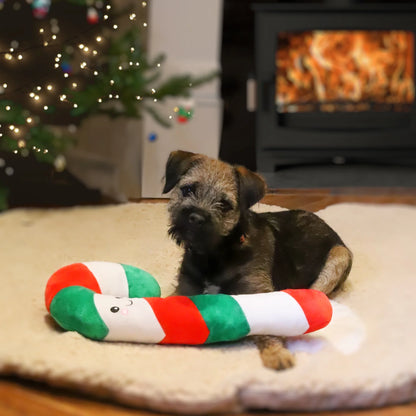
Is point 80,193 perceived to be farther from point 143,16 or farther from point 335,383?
point 335,383

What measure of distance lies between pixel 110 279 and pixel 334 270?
2.32 feet

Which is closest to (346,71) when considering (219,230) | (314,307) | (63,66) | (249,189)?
(63,66)

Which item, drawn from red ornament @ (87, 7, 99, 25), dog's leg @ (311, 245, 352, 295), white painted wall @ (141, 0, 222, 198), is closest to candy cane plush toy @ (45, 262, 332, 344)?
dog's leg @ (311, 245, 352, 295)

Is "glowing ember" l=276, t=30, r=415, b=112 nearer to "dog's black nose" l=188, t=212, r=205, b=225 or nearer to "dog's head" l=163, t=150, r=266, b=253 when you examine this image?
"dog's head" l=163, t=150, r=266, b=253

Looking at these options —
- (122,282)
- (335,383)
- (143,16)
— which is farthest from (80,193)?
(335,383)

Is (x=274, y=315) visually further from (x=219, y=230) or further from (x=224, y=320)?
(x=219, y=230)

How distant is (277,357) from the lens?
1303mm

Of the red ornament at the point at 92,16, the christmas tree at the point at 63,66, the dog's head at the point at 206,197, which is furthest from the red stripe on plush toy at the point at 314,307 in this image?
the red ornament at the point at 92,16

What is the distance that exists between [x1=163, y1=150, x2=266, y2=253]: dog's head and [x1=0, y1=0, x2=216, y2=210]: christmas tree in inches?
34.5

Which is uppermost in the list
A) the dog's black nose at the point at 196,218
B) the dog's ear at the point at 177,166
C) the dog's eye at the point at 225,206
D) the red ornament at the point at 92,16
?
the red ornament at the point at 92,16

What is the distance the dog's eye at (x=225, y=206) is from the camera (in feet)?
5.07

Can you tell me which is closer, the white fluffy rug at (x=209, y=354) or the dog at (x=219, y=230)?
the white fluffy rug at (x=209, y=354)

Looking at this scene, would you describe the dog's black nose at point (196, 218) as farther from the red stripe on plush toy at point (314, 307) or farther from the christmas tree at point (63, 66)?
the christmas tree at point (63, 66)

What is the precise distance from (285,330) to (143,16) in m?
1.80
